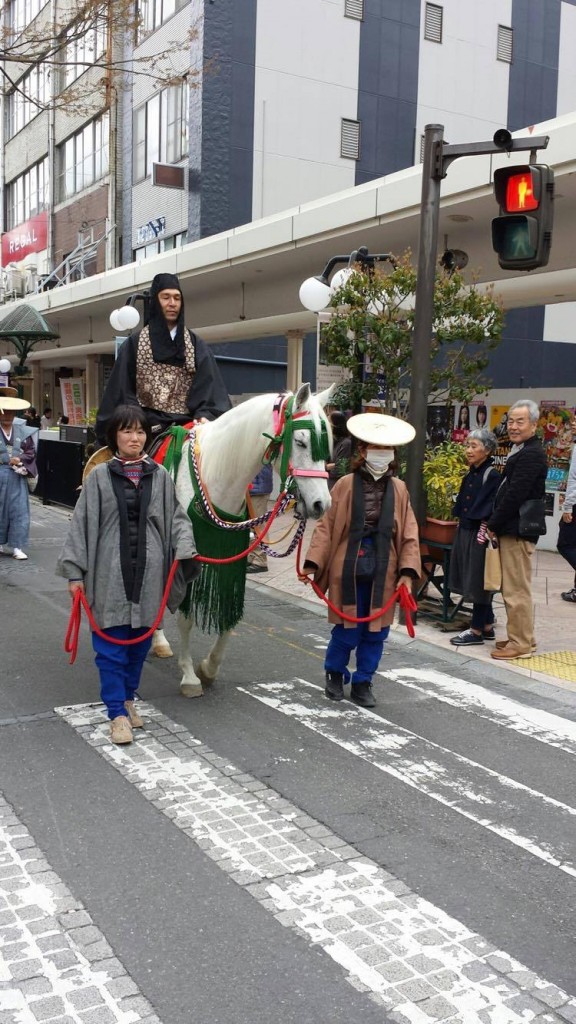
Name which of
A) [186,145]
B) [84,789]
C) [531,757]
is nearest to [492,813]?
[531,757]

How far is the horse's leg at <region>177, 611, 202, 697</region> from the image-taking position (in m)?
5.86

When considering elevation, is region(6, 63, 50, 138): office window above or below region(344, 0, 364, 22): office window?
above

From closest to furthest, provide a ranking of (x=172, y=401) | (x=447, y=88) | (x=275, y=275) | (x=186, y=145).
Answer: (x=172, y=401) < (x=275, y=275) < (x=186, y=145) < (x=447, y=88)

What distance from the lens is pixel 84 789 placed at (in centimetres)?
439

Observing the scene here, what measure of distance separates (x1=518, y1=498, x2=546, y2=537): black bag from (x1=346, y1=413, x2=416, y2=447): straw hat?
5.77 ft

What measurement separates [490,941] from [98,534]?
2828mm

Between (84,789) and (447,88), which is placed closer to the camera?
(84,789)

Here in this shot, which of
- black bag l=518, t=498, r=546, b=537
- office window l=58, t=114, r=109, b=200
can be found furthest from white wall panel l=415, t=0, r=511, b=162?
black bag l=518, t=498, r=546, b=537

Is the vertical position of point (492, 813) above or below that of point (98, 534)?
below

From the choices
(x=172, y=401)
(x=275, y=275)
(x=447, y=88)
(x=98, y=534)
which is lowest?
(x=98, y=534)

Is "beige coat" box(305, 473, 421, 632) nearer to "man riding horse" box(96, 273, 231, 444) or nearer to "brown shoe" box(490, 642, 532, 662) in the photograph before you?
"man riding horse" box(96, 273, 231, 444)

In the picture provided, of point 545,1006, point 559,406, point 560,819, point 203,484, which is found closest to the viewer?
point 545,1006

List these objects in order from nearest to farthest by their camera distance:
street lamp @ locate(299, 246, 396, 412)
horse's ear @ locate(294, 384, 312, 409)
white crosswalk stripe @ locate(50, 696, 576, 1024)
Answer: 1. white crosswalk stripe @ locate(50, 696, 576, 1024)
2. horse's ear @ locate(294, 384, 312, 409)
3. street lamp @ locate(299, 246, 396, 412)

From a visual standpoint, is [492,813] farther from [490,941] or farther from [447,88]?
[447,88]
